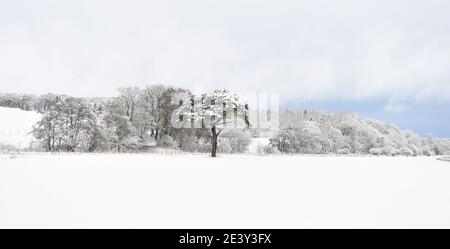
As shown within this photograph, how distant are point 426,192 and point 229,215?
857 cm

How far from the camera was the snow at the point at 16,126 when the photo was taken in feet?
173

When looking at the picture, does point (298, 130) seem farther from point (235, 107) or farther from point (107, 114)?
point (107, 114)

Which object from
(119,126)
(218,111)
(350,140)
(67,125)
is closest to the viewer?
(218,111)

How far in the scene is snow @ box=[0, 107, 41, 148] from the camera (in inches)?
2074

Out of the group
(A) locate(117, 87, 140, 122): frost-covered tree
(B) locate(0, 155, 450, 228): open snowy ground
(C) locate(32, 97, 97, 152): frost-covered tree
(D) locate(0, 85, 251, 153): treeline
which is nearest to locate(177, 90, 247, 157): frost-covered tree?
(D) locate(0, 85, 251, 153): treeline

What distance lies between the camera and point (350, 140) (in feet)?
241

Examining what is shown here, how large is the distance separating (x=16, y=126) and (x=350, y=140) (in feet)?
222

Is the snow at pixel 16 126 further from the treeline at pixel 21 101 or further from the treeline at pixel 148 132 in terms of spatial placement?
the treeline at pixel 21 101

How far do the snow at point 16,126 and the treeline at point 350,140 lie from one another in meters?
40.7

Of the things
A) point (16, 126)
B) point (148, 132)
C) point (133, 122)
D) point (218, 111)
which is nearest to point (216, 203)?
point (218, 111)

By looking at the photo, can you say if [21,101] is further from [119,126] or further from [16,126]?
[119,126]

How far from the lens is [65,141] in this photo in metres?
42.2
